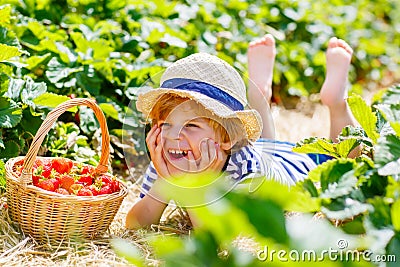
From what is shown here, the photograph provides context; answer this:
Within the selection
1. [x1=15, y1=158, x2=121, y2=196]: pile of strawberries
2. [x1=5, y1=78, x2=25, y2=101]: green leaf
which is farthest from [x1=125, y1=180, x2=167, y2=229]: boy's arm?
[x1=5, y1=78, x2=25, y2=101]: green leaf

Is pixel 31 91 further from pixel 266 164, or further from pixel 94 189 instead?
pixel 266 164

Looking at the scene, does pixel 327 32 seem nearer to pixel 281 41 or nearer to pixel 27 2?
pixel 281 41

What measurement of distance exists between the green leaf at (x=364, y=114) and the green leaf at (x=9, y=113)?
1128 mm

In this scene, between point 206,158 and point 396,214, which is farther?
point 206,158

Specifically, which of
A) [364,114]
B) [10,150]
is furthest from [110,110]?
[364,114]

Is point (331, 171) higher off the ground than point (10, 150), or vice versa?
point (331, 171)

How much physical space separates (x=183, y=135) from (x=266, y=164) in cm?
41

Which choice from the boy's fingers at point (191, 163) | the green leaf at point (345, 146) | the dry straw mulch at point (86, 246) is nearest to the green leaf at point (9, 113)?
the dry straw mulch at point (86, 246)

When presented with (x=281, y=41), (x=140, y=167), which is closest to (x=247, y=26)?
(x=281, y=41)

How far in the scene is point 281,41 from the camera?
4180mm

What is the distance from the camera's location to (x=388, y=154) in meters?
1.54

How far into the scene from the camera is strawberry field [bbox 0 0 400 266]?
1.19 m

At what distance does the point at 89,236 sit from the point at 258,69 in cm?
124

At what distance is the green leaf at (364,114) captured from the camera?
6.20 ft
